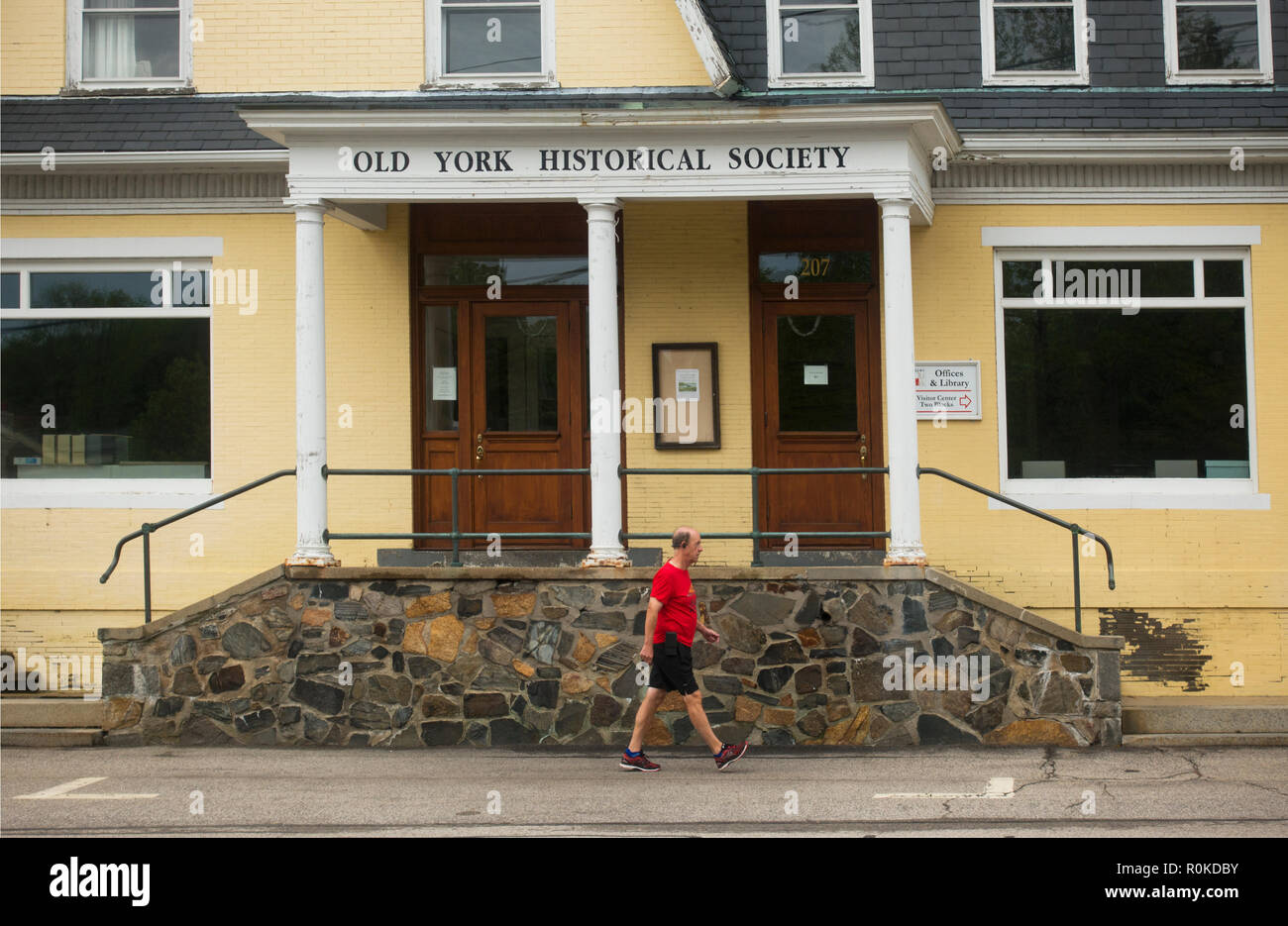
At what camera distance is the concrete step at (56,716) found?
37.2ft

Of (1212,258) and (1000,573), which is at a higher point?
(1212,258)

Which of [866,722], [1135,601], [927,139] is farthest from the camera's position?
[1135,601]

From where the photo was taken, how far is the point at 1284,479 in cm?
1295

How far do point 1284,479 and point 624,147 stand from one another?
22.8 ft

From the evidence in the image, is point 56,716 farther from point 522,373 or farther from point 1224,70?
point 1224,70

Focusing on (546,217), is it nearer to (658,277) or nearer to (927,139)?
(658,277)

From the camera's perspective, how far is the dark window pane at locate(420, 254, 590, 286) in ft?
43.7

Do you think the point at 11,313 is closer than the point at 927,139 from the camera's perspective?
No

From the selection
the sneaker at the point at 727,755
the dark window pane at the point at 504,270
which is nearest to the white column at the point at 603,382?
the dark window pane at the point at 504,270

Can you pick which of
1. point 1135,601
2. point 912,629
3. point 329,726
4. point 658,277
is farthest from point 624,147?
point 1135,601

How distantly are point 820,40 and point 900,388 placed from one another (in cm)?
415

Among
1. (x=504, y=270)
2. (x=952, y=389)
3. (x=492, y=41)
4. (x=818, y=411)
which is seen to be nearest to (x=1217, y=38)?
(x=952, y=389)

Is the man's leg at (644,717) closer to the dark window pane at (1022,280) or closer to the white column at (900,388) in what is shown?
the white column at (900,388)

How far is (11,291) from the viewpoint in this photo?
13453 mm
